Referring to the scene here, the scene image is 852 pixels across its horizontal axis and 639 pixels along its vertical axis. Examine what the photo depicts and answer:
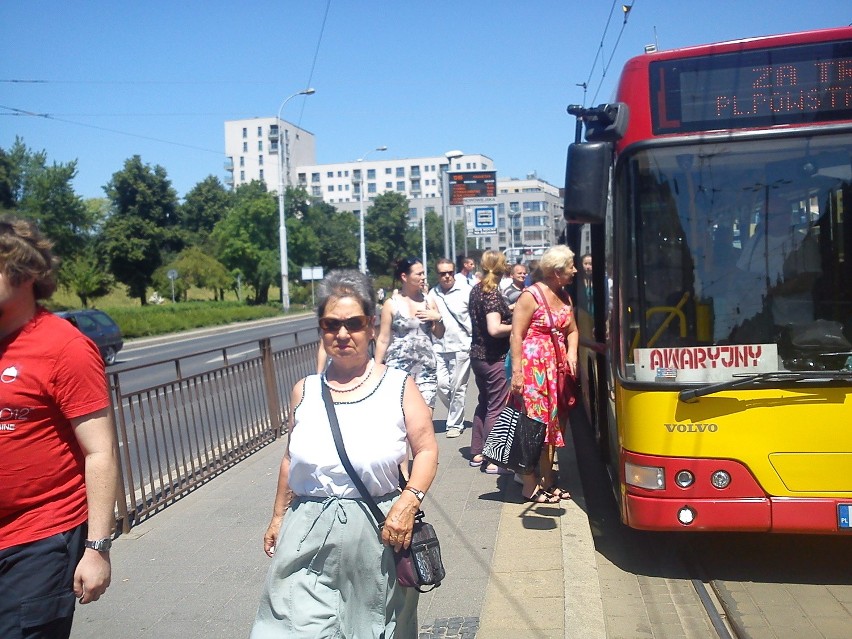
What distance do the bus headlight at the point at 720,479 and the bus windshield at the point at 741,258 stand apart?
0.52 m

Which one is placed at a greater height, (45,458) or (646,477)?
(45,458)

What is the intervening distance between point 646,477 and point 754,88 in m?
2.31

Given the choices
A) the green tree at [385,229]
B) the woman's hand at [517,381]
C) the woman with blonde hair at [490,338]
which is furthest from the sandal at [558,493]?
the green tree at [385,229]

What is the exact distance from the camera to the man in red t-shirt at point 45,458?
9.37 feet

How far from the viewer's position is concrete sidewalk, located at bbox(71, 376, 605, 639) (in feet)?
15.2

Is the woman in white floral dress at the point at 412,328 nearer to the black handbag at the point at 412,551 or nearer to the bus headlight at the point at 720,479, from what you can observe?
the bus headlight at the point at 720,479

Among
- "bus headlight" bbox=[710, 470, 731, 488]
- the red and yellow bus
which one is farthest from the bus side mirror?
"bus headlight" bbox=[710, 470, 731, 488]

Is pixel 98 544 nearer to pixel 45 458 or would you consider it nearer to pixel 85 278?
pixel 45 458

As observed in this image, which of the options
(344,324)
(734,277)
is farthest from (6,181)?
(344,324)

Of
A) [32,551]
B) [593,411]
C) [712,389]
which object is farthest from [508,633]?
[593,411]

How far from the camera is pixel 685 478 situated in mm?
5160

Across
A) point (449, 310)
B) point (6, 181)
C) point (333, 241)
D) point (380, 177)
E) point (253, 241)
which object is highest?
point (380, 177)

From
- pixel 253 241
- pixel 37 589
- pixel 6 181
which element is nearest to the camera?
pixel 37 589

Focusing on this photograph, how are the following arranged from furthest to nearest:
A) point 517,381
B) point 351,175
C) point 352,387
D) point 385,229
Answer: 1. point 351,175
2. point 385,229
3. point 517,381
4. point 352,387
